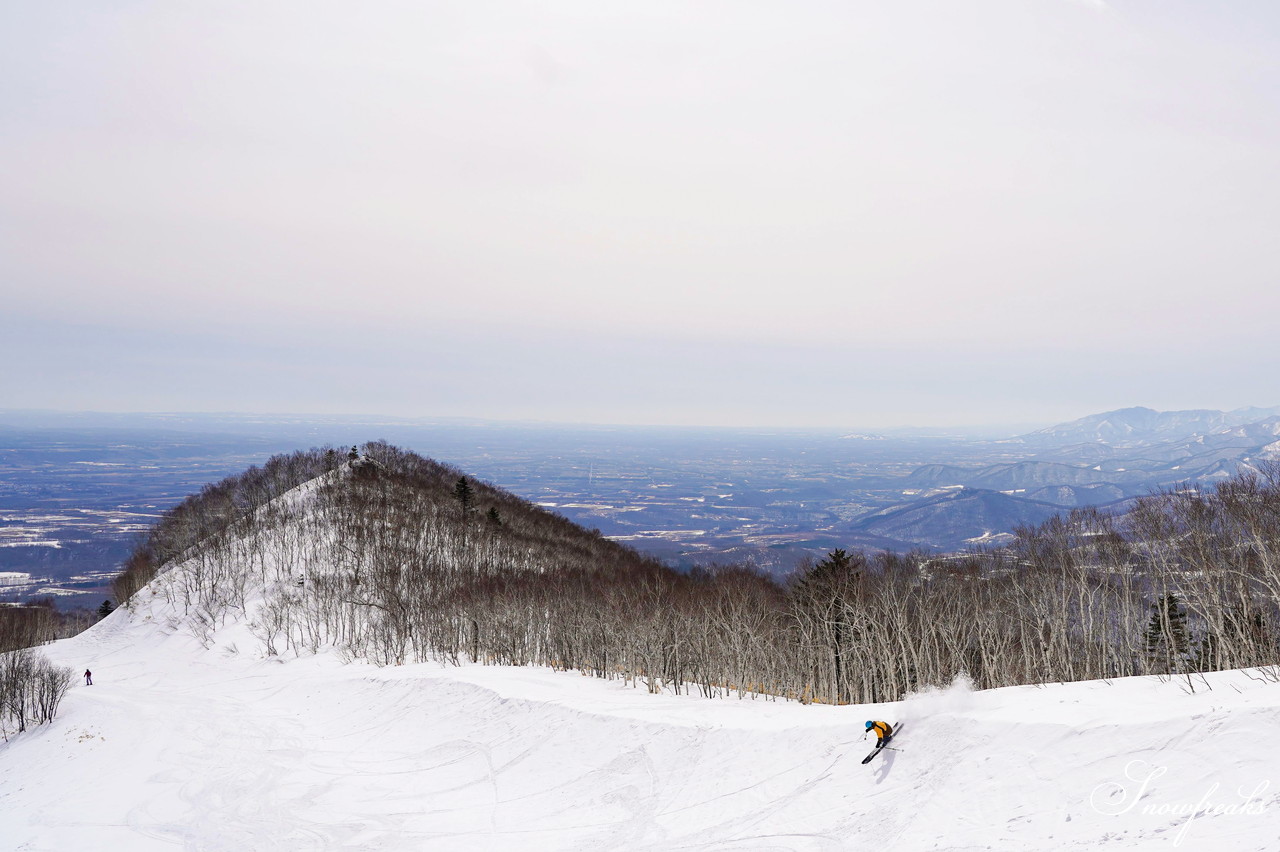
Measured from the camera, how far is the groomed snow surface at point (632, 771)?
1534 centimetres

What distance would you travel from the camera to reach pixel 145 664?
2936 inches

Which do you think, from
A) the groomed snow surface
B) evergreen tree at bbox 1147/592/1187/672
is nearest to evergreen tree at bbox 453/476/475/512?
the groomed snow surface

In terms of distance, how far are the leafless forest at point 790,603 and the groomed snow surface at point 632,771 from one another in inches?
261

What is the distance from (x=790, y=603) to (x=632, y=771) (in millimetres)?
35650

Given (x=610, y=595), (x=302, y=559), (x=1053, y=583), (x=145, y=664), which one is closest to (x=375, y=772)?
(x=610, y=595)

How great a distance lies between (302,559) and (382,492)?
71.2 feet

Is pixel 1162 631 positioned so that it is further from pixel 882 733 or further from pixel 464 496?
pixel 464 496

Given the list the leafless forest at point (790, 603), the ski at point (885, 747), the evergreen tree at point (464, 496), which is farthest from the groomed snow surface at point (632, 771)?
the evergreen tree at point (464, 496)

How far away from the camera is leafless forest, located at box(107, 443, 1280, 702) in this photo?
3581 cm

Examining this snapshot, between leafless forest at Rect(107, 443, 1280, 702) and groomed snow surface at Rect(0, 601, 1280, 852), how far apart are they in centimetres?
662

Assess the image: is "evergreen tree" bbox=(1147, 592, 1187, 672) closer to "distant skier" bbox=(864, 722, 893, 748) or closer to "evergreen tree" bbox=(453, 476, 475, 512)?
"distant skier" bbox=(864, 722, 893, 748)

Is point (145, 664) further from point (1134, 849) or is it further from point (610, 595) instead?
point (1134, 849)

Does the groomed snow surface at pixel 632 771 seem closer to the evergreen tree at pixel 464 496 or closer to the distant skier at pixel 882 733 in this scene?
the distant skier at pixel 882 733

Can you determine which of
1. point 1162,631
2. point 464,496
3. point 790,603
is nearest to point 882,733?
point 1162,631
